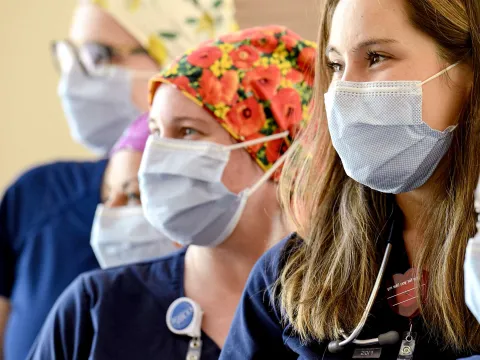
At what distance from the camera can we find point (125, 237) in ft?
10.2

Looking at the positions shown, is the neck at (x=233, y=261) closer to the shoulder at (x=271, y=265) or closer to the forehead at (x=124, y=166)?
the shoulder at (x=271, y=265)

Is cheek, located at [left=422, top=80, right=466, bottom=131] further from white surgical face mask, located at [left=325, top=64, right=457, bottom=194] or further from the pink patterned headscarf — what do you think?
the pink patterned headscarf

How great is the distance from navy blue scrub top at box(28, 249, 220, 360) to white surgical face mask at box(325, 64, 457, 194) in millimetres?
809

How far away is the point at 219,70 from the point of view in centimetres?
258

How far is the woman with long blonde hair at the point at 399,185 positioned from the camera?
1784 mm

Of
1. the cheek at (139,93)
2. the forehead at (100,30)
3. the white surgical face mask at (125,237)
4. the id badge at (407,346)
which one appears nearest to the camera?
the id badge at (407,346)

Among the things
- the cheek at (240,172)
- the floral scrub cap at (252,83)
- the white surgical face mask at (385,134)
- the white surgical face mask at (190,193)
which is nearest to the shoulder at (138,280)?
the white surgical face mask at (190,193)

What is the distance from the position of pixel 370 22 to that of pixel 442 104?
0.72 ft

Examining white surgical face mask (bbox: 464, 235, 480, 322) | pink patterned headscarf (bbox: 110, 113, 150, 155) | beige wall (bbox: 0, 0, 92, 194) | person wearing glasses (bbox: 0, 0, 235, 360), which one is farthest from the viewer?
beige wall (bbox: 0, 0, 92, 194)

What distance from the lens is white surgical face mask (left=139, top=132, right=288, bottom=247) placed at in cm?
250

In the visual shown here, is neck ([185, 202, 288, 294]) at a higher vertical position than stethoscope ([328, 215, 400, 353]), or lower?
lower

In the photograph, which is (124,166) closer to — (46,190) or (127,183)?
(127,183)

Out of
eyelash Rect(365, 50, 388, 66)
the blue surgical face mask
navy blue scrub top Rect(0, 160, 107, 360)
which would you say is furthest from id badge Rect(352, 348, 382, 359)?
the blue surgical face mask

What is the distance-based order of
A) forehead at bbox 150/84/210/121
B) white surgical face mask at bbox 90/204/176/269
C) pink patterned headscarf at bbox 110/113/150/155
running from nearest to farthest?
forehead at bbox 150/84/210/121
white surgical face mask at bbox 90/204/176/269
pink patterned headscarf at bbox 110/113/150/155
